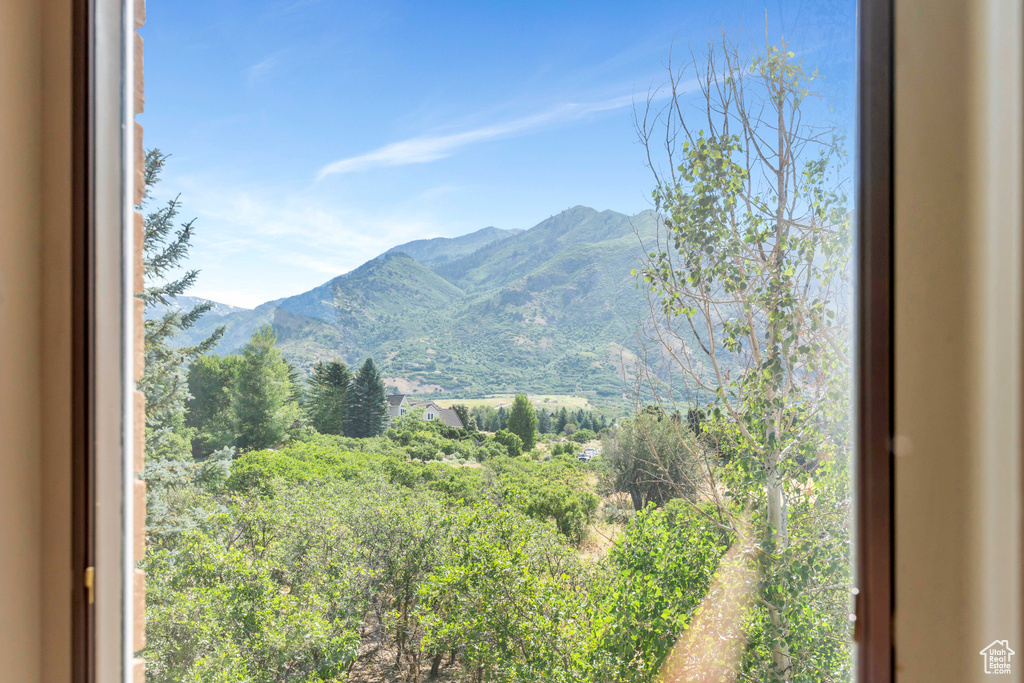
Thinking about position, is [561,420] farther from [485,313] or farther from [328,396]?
[328,396]

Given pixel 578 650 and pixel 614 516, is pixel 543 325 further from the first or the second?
pixel 578 650

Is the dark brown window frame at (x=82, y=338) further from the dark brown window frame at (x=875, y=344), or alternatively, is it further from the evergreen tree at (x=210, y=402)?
the dark brown window frame at (x=875, y=344)

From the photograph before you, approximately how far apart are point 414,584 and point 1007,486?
1.35 m

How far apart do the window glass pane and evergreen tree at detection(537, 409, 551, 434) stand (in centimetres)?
3

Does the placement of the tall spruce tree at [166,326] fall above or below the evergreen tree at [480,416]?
above

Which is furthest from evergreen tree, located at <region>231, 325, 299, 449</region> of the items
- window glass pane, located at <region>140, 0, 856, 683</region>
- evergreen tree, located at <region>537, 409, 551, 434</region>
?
evergreen tree, located at <region>537, 409, 551, 434</region>

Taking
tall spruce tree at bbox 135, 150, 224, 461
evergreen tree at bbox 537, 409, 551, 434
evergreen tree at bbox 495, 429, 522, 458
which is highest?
tall spruce tree at bbox 135, 150, 224, 461

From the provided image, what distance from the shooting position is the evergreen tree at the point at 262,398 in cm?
141

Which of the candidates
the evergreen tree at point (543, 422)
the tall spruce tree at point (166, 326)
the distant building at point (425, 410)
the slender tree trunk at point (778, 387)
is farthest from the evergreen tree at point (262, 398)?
the slender tree trunk at point (778, 387)

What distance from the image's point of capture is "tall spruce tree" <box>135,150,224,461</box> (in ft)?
4.39

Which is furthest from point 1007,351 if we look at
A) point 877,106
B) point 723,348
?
point 723,348

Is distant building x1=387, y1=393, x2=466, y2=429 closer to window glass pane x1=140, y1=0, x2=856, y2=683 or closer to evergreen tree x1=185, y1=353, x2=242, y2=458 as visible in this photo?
window glass pane x1=140, y1=0, x2=856, y2=683

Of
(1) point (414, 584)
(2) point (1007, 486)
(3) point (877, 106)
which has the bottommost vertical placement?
(1) point (414, 584)

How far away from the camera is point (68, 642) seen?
79 centimetres
